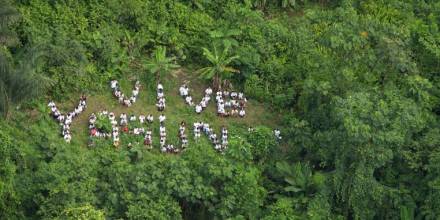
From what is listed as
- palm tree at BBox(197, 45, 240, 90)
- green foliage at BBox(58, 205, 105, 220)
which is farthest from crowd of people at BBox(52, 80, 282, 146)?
green foliage at BBox(58, 205, 105, 220)

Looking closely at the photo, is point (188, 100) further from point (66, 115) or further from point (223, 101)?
point (66, 115)

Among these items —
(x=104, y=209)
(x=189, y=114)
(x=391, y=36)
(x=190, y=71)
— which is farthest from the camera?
(x=190, y=71)

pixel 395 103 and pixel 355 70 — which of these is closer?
pixel 395 103

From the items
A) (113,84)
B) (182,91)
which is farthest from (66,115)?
(182,91)

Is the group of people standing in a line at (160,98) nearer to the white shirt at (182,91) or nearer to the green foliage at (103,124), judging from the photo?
the white shirt at (182,91)

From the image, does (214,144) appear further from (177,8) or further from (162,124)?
(177,8)

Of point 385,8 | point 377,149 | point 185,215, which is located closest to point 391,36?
point 377,149
